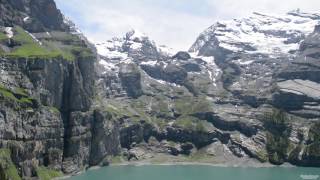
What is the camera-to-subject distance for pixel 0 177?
315 ft
